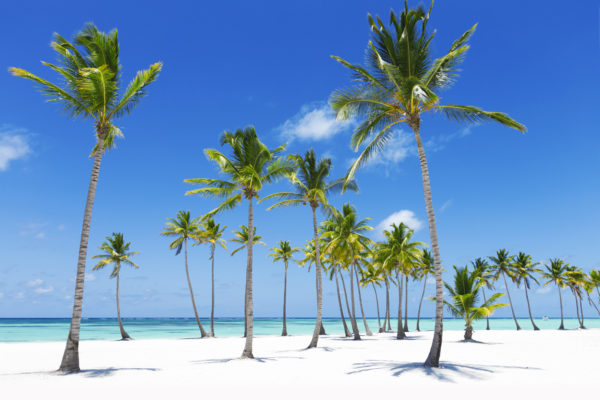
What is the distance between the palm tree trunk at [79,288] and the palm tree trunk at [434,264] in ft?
35.3

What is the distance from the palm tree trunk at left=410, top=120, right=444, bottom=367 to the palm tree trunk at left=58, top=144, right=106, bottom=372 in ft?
35.3

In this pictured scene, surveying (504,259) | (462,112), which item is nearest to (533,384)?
(462,112)

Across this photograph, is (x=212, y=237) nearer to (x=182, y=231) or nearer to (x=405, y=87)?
(x=182, y=231)

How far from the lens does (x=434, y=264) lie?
11602mm

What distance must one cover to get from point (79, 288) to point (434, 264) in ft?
37.2

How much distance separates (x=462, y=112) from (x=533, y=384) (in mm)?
8192

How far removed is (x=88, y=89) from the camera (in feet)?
39.5

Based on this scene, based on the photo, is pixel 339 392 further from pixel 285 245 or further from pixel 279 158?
pixel 285 245

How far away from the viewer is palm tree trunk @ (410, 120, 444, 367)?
36.5 ft

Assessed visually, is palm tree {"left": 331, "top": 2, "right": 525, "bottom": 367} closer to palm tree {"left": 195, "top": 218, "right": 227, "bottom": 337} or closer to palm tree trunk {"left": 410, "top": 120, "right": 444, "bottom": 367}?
palm tree trunk {"left": 410, "top": 120, "right": 444, "bottom": 367}

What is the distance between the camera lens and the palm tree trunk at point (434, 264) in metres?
11.1

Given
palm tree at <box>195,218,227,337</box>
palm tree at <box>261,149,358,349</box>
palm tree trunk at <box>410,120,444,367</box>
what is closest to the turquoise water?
palm tree at <box>195,218,227,337</box>

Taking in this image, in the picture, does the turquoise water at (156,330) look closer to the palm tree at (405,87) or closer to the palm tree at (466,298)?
the palm tree at (466,298)

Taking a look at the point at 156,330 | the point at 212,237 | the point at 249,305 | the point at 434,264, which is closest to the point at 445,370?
the point at 434,264
